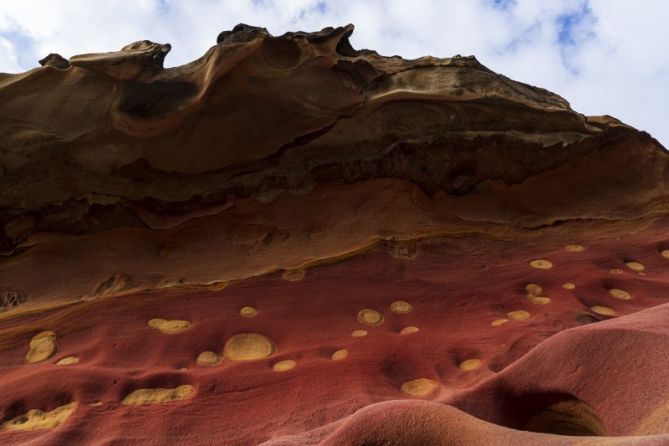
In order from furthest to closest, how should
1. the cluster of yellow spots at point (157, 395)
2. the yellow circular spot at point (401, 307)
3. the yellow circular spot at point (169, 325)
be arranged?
1. the yellow circular spot at point (401, 307)
2. the yellow circular spot at point (169, 325)
3. the cluster of yellow spots at point (157, 395)

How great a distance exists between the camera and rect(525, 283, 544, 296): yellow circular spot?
380cm

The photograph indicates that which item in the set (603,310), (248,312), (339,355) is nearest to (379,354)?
(339,355)

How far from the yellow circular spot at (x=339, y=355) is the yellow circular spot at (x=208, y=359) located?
0.54 meters

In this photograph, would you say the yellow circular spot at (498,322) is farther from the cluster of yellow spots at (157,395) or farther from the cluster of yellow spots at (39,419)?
the cluster of yellow spots at (39,419)

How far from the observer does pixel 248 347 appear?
336 centimetres

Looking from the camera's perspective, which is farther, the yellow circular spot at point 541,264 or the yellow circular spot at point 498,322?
the yellow circular spot at point 541,264

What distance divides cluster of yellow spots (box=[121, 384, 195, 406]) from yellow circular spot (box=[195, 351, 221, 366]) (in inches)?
8.2

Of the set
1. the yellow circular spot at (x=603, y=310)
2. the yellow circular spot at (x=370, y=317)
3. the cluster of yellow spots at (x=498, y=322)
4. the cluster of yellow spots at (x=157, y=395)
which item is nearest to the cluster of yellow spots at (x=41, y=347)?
Result: the cluster of yellow spots at (x=157, y=395)

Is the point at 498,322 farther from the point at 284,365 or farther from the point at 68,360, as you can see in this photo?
the point at 68,360

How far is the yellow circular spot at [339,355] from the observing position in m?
3.25

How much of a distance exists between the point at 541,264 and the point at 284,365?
67.7 inches

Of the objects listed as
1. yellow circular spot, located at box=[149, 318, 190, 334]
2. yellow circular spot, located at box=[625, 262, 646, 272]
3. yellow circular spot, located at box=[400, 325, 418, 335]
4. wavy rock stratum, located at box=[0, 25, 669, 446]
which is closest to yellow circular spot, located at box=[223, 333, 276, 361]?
wavy rock stratum, located at box=[0, 25, 669, 446]

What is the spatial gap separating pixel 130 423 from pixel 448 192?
97.0 inches

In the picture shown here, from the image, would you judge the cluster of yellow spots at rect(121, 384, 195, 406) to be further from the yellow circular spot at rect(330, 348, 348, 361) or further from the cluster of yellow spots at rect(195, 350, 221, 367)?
the yellow circular spot at rect(330, 348, 348, 361)
